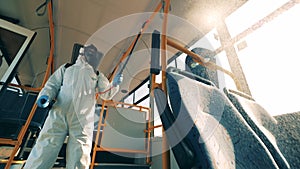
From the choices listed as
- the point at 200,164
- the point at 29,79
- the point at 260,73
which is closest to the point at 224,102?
the point at 200,164

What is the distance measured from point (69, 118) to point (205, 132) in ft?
3.42

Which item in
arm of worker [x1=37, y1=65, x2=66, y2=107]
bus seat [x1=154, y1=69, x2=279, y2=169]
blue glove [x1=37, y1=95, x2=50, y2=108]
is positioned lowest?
bus seat [x1=154, y1=69, x2=279, y2=169]

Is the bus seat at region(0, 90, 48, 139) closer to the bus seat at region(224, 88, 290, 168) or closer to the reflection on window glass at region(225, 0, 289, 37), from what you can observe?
the bus seat at region(224, 88, 290, 168)

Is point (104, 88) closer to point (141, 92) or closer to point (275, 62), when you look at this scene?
point (275, 62)

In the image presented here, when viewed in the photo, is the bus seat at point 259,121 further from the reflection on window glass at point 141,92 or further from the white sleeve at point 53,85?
the reflection on window glass at point 141,92

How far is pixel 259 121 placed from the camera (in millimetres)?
754

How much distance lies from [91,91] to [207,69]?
1.01 metres

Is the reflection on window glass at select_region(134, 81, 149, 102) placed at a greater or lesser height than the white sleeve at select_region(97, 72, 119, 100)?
greater

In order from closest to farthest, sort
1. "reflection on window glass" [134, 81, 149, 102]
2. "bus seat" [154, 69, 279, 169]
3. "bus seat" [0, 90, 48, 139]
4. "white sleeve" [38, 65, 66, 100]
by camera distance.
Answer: "bus seat" [154, 69, 279, 169] < "white sleeve" [38, 65, 66, 100] < "bus seat" [0, 90, 48, 139] < "reflection on window glass" [134, 81, 149, 102]

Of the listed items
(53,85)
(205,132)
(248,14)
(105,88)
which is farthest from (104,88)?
(248,14)

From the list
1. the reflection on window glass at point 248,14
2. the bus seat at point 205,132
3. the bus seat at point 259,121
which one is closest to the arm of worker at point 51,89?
A: the bus seat at point 205,132

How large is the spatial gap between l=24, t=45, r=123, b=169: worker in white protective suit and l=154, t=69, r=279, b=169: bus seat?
2.78ft

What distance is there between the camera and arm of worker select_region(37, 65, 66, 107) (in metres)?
1.07

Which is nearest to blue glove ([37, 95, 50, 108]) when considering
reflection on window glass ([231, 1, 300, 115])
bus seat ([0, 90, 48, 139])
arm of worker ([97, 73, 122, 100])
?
arm of worker ([97, 73, 122, 100])
